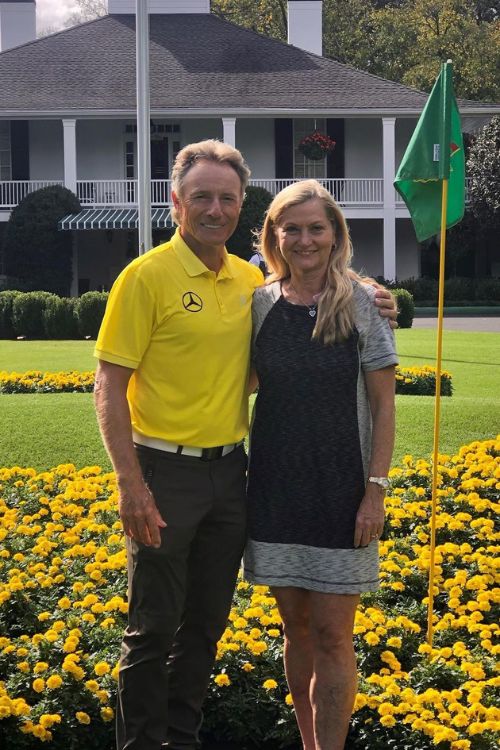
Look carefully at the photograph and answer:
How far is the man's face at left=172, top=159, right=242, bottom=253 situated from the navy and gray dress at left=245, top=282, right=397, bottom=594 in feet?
1.05

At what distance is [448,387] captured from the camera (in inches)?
440

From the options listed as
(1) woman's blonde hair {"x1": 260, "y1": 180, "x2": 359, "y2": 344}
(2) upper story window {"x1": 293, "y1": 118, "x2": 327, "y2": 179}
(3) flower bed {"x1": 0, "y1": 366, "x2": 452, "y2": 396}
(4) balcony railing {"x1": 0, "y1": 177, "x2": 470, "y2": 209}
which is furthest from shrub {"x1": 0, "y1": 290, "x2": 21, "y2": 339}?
(1) woman's blonde hair {"x1": 260, "y1": 180, "x2": 359, "y2": 344}

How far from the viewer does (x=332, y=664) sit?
329 cm

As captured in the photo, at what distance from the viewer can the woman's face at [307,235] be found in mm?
3314

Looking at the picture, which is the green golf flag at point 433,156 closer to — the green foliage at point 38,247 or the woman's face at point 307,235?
the woman's face at point 307,235

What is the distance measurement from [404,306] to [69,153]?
40.6ft

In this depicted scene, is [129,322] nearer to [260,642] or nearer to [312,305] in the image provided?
[312,305]

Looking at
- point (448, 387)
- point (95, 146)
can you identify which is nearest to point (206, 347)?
point (448, 387)

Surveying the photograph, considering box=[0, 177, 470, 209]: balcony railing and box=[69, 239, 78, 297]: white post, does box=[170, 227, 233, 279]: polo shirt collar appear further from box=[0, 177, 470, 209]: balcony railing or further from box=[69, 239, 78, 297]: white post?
box=[0, 177, 470, 209]: balcony railing

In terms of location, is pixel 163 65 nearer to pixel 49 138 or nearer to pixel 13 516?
pixel 49 138

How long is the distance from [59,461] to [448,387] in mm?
4860

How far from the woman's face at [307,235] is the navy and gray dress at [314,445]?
0.50 ft

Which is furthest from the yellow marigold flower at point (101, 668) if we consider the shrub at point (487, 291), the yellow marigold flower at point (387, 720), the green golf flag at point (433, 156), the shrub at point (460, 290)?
the shrub at point (487, 291)

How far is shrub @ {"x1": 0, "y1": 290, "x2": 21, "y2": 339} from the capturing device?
19.3 metres
